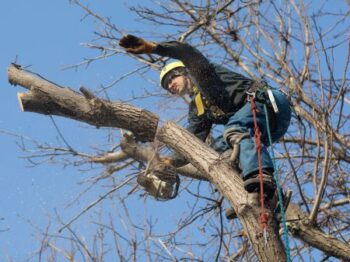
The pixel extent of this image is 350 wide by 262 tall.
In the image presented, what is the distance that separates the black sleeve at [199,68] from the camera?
4.35 metres

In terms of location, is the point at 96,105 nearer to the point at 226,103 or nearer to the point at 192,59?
the point at 192,59

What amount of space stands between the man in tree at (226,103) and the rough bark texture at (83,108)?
1.29 feet

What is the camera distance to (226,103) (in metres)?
4.72

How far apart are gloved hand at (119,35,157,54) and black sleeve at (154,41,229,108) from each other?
0.32 ft

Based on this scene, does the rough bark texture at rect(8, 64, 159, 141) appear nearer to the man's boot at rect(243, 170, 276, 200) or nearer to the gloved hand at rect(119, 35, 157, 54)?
the gloved hand at rect(119, 35, 157, 54)

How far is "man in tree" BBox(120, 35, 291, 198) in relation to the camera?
406 centimetres

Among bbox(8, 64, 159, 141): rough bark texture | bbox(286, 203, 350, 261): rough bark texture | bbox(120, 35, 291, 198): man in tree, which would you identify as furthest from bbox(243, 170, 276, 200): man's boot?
bbox(286, 203, 350, 261): rough bark texture

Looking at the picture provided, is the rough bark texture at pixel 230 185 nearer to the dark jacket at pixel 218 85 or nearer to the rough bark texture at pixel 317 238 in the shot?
the dark jacket at pixel 218 85

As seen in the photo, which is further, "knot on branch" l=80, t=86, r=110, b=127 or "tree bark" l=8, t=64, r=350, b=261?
"knot on branch" l=80, t=86, r=110, b=127

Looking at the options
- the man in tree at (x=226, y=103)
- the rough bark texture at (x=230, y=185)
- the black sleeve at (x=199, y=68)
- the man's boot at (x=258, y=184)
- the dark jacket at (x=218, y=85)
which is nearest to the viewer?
the rough bark texture at (x=230, y=185)

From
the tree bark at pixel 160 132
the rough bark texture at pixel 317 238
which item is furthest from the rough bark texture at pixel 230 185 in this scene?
the rough bark texture at pixel 317 238

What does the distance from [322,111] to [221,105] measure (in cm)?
74

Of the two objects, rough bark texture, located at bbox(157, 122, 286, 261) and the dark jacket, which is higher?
the dark jacket

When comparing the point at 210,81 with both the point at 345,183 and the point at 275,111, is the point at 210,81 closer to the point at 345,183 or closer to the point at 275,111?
the point at 275,111
